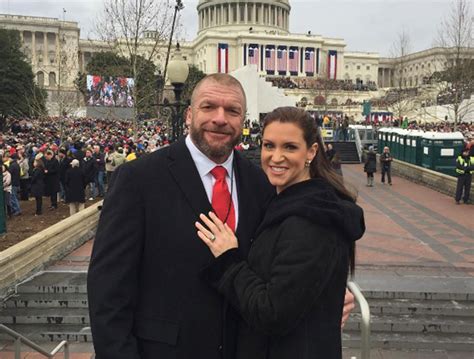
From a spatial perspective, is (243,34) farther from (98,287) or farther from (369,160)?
(98,287)

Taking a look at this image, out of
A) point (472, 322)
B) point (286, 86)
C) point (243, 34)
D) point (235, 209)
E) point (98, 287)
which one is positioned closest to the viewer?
point (98, 287)

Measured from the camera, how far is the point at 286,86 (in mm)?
79688

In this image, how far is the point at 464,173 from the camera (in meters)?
14.5

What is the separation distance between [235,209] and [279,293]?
23.2 inches

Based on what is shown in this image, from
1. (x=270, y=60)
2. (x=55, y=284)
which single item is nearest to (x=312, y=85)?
(x=270, y=60)

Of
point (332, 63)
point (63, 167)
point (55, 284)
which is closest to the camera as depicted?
point (55, 284)

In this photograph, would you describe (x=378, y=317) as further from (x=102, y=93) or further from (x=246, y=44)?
(x=246, y=44)

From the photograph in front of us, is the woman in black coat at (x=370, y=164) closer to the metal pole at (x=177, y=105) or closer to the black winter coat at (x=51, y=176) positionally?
the metal pole at (x=177, y=105)

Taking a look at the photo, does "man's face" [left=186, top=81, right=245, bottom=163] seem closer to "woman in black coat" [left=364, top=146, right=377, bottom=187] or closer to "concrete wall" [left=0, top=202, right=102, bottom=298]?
"concrete wall" [left=0, top=202, right=102, bottom=298]

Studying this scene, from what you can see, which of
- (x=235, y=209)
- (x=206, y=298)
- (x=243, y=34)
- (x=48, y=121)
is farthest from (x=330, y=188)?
(x=243, y=34)

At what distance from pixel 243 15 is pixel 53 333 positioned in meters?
112

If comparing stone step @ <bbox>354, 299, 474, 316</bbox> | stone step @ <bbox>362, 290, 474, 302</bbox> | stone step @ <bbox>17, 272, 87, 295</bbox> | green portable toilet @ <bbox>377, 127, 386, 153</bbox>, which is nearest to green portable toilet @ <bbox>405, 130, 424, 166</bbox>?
green portable toilet @ <bbox>377, 127, 386, 153</bbox>

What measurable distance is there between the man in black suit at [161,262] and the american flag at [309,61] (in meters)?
102

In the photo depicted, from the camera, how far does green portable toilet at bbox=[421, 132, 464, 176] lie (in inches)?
749
